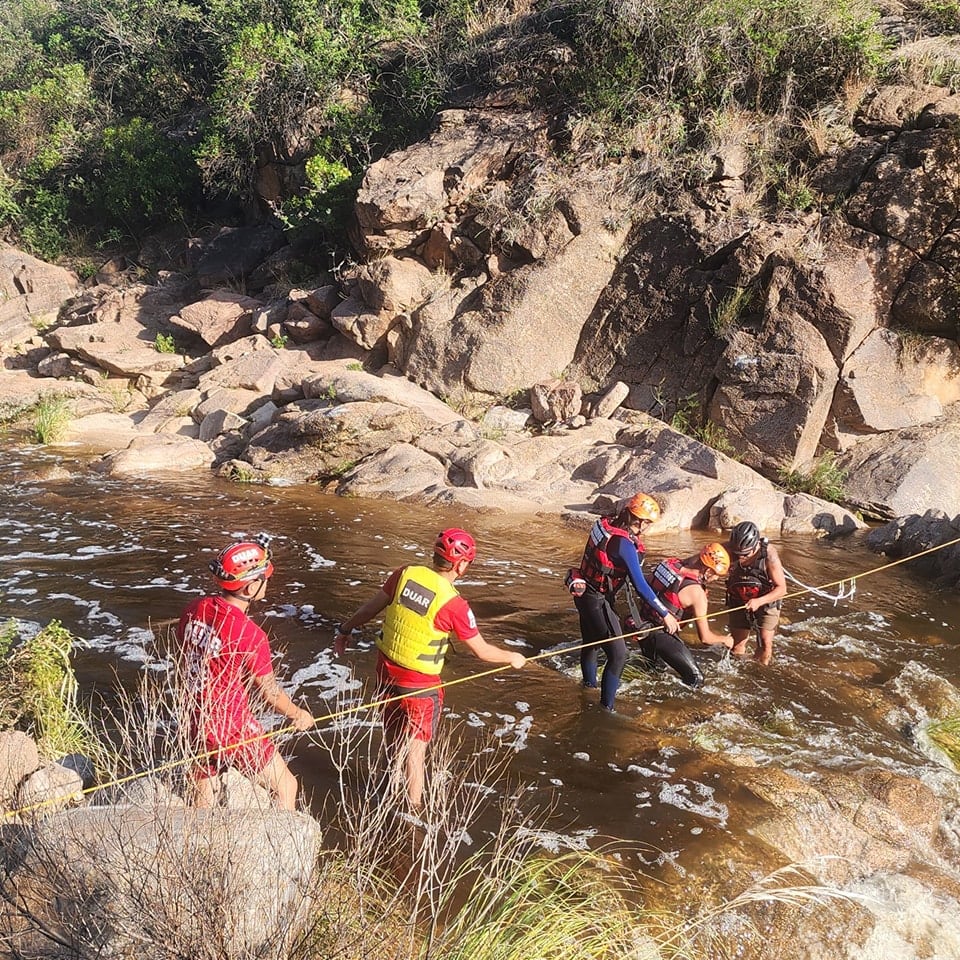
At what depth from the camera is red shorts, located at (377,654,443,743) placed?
4461mm

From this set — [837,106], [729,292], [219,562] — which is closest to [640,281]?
[729,292]

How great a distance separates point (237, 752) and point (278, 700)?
41 centimetres

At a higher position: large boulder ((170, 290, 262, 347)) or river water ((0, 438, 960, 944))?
large boulder ((170, 290, 262, 347))

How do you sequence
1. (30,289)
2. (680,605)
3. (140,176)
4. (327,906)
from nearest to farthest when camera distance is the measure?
(327,906), (680,605), (30,289), (140,176)

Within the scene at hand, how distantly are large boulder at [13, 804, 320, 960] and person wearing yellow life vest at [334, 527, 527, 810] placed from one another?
1622mm

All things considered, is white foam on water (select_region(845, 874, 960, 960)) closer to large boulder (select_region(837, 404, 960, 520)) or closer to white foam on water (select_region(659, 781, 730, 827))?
white foam on water (select_region(659, 781, 730, 827))

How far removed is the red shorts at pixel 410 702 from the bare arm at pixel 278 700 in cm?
64

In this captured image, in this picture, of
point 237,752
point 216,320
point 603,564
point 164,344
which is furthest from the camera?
point 216,320

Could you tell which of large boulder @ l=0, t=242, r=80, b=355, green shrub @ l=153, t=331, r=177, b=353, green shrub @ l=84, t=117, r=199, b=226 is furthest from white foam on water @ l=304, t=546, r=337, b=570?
green shrub @ l=84, t=117, r=199, b=226

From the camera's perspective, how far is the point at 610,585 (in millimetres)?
6008


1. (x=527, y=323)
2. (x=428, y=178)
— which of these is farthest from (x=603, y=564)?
(x=428, y=178)

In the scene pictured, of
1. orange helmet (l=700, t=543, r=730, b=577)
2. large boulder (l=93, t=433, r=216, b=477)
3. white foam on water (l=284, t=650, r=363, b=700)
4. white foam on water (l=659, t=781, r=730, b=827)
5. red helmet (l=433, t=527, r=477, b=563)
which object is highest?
red helmet (l=433, t=527, r=477, b=563)

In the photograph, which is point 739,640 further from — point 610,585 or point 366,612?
point 366,612

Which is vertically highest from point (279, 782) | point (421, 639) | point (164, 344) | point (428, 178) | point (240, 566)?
point (428, 178)
